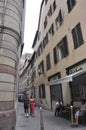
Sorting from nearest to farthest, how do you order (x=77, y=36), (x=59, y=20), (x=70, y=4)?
1. (x=77, y=36)
2. (x=70, y=4)
3. (x=59, y=20)

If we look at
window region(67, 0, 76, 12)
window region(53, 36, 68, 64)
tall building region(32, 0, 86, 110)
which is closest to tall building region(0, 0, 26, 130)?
tall building region(32, 0, 86, 110)

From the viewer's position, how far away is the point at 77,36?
15430mm

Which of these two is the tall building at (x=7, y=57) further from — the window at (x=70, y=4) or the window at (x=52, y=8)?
the window at (x=52, y=8)

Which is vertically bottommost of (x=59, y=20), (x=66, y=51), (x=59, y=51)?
(x=66, y=51)

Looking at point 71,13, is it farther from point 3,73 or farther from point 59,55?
point 3,73

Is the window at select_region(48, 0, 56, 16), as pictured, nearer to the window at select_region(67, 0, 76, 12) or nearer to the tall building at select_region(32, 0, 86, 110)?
the tall building at select_region(32, 0, 86, 110)

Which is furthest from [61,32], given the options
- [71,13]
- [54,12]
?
[54,12]

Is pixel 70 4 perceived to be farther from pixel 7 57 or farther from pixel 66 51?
pixel 7 57

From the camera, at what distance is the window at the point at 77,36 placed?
14.9 m

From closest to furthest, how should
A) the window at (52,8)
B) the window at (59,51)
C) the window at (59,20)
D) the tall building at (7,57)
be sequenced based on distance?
the tall building at (7,57) → the window at (59,51) → the window at (59,20) → the window at (52,8)

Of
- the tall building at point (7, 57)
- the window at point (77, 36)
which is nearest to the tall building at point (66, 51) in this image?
the window at point (77, 36)

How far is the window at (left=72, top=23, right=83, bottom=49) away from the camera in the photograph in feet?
48.8

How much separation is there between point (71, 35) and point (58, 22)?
15.9 feet

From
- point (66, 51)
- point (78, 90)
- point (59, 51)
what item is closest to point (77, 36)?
point (66, 51)
